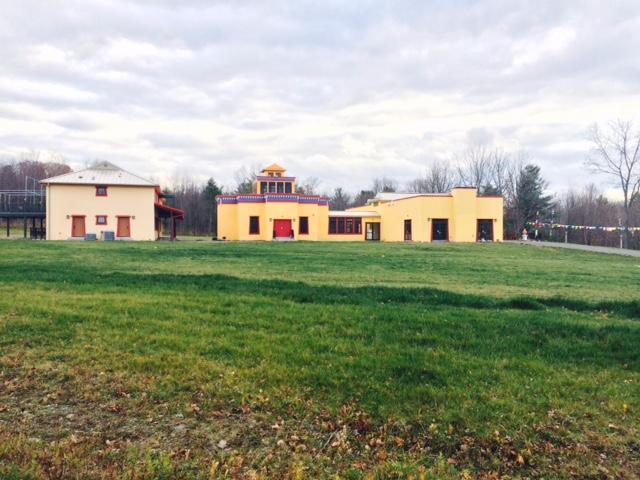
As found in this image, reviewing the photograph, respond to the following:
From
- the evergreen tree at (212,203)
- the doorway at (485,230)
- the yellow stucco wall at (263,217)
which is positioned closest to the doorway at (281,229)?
the yellow stucco wall at (263,217)

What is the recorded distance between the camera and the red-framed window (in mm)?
49531

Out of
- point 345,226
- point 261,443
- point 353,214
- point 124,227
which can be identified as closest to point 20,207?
point 124,227

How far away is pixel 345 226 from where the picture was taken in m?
50.0

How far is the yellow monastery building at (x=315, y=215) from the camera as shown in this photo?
4478 cm

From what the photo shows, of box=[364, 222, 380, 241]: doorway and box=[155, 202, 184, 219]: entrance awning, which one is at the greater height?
box=[155, 202, 184, 219]: entrance awning

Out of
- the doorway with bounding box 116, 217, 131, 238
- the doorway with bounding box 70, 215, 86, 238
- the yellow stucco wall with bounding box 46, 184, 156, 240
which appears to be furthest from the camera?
the doorway with bounding box 116, 217, 131, 238

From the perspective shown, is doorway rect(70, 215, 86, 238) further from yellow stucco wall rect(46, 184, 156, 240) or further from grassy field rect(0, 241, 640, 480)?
grassy field rect(0, 241, 640, 480)

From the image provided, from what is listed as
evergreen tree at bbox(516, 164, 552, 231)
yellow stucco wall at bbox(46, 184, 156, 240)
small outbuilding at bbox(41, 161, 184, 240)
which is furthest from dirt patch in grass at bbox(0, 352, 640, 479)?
evergreen tree at bbox(516, 164, 552, 231)

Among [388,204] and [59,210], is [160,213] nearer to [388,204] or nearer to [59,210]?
[59,210]

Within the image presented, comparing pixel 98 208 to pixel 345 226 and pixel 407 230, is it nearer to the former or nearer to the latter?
pixel 345 226

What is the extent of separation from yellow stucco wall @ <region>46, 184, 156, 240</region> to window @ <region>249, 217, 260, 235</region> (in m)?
9.02

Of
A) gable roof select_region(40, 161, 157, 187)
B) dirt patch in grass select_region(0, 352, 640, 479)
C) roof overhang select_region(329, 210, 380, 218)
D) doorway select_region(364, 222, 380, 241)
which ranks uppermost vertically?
gable roof select_region(40, 161, 157, 187)

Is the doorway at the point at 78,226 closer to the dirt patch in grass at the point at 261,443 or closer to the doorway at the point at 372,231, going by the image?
the doorway at the point at 372,231

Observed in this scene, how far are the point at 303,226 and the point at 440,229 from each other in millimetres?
12933
